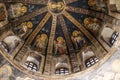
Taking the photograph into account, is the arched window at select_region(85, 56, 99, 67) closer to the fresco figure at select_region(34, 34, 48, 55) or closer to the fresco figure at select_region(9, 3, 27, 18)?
the fresco figure at select_region(34, 34, 48, 55)

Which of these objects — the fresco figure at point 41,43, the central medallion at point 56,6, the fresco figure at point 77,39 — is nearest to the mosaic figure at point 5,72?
the fresco figure at point 41,43

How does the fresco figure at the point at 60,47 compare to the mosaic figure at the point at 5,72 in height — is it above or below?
above

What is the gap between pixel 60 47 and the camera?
90.0ft

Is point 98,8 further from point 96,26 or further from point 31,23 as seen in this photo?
point 31,23

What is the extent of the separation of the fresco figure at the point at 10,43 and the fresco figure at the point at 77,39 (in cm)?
385

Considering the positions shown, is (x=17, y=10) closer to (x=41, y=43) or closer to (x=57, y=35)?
(x=41, y=43)

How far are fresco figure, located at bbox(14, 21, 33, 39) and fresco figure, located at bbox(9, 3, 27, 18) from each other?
0.77 m

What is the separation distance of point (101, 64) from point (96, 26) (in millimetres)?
3372

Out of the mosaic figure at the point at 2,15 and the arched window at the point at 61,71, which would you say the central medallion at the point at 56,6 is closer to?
the mosaic figure at the point at 2,15

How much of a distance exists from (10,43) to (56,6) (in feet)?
14.1

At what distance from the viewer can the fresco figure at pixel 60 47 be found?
1073 inches

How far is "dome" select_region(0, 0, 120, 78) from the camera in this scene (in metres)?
25.5

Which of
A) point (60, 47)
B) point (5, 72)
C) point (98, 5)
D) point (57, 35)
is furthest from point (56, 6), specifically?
point (5, 72)

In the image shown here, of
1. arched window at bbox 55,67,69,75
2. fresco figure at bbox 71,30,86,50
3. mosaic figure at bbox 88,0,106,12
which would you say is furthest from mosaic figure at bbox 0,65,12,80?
mosaic figure at bbox 88,0,106,12
